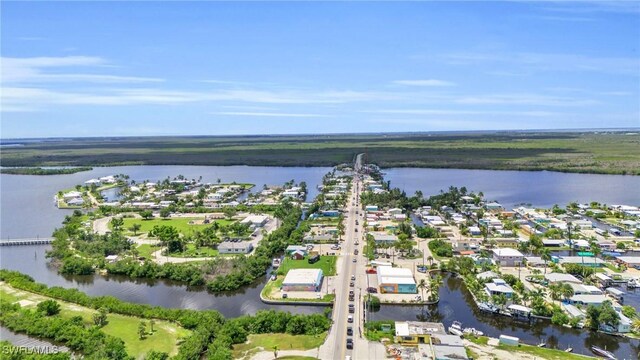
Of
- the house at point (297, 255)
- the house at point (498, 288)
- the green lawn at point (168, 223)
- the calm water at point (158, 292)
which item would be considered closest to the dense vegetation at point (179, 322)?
the calm water at point (158, 292)

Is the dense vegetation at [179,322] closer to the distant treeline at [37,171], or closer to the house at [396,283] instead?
the house at [396,283]

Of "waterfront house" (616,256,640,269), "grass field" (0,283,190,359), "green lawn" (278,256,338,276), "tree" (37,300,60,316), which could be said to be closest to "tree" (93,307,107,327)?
"grass field" (0,283,190,359)

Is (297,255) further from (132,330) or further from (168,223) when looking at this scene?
(168,223)

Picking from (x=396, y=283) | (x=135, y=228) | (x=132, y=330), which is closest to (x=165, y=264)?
(x=132, y=330)

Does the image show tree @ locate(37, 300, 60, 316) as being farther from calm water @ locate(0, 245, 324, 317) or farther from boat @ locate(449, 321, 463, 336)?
boat @ locate(449, 321, 463, 336)

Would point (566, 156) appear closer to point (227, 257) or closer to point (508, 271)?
point (508, 271)

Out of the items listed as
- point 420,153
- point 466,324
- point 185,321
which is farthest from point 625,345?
point 420,153

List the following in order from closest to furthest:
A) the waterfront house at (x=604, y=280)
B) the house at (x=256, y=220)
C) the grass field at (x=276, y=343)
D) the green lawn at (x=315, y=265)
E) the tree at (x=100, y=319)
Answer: the grass field at (x=276, y=343)
the tree at (x=100, y=319)
the waterfront house at (x=604, y=280)
the green lawn at (x=315, y=265)
the house at (x=256, y=220)
